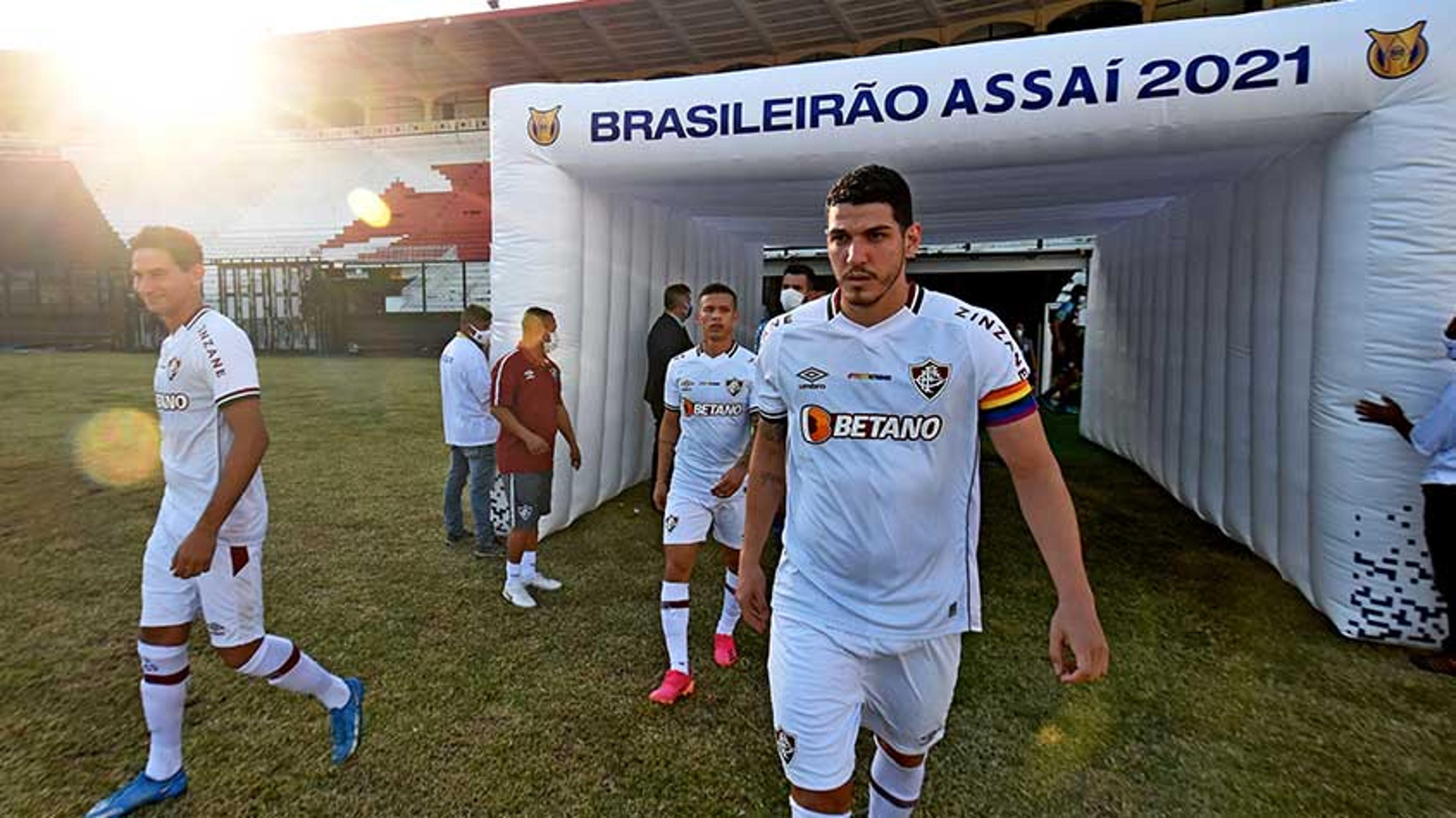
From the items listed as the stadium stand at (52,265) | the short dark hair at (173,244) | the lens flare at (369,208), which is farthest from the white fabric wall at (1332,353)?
the stadium stand at (52,265)

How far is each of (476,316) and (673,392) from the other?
8.91 feet

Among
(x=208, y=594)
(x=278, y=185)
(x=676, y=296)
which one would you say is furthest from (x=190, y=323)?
(x=278, y=185)

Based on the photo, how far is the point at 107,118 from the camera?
3334cm

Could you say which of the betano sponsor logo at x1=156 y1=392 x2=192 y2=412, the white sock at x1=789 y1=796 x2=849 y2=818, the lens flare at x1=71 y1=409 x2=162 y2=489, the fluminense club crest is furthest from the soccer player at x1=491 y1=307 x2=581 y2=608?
the lens flare at x1=71 y1=409 x2=162 y2=489

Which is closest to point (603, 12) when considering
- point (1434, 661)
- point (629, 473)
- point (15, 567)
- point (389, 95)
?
point (389, 95)

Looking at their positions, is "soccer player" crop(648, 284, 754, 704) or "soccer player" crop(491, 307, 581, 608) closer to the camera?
"soccer player" crop(648, 284, 754, 704)

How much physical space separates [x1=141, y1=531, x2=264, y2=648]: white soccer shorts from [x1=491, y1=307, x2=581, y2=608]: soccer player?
1.97 m

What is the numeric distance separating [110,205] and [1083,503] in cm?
4079

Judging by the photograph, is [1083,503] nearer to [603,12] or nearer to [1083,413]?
[1083,413]

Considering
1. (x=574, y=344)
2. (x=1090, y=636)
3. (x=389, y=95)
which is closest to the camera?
(x=1090, y=636)

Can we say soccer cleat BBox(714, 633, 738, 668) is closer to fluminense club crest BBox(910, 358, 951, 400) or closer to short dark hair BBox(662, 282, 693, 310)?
fluminense club crest BBox(910, 358, 951, 400)

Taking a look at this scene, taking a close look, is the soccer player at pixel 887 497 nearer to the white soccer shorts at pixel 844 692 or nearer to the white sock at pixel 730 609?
the white soccer shorts at pixel 844 692

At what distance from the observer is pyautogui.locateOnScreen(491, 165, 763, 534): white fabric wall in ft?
18.5

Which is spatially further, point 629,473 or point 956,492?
point 629,473
